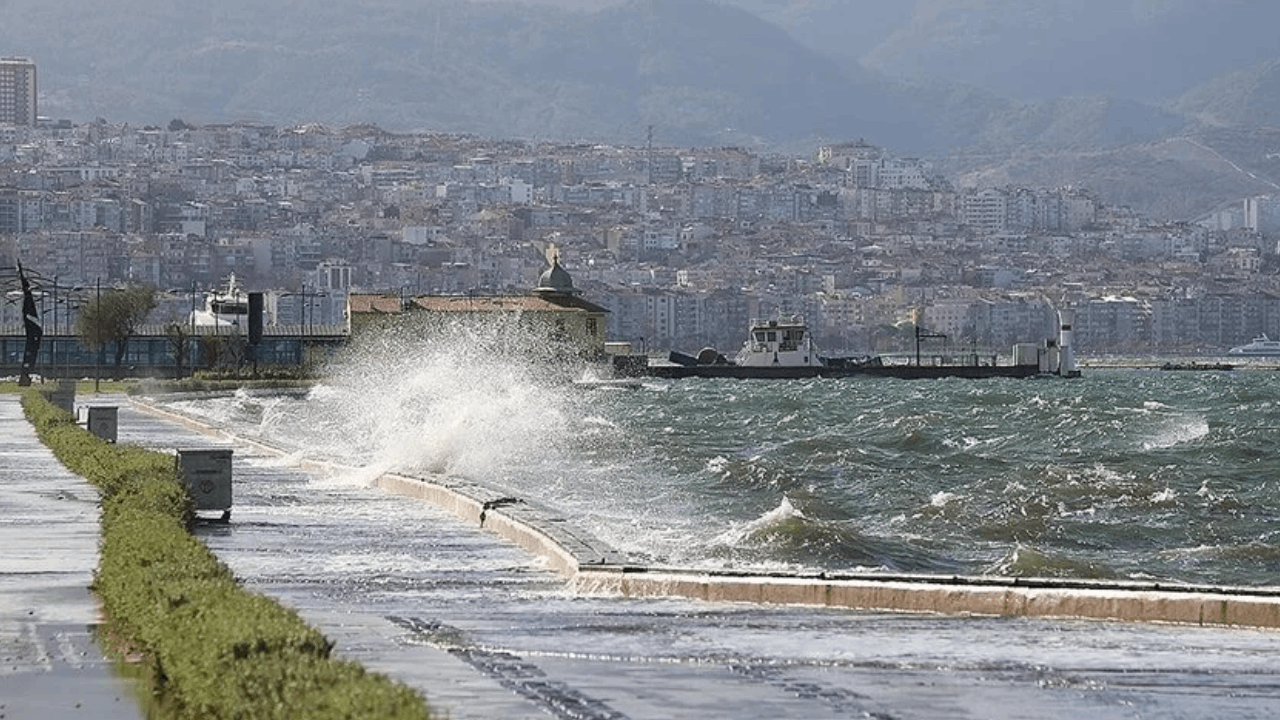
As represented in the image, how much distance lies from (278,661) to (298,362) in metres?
104

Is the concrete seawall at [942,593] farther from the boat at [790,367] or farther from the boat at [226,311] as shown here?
the boat at [226,311]

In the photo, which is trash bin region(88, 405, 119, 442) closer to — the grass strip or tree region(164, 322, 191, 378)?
the grass strip

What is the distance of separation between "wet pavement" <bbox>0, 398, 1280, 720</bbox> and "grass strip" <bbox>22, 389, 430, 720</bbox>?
610mm

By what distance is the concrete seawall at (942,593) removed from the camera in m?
13.5

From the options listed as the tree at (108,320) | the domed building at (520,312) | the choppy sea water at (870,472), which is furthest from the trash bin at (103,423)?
the domed building at (520,312)

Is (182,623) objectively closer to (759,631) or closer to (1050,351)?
(759,631)

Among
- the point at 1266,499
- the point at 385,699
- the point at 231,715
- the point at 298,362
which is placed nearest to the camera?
the point at 385,699

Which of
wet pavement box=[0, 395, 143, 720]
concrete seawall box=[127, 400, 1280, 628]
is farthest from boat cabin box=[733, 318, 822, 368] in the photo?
concrete seawall box=[127, 400, 1280, 628]

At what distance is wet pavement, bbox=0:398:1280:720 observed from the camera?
34.3 feet

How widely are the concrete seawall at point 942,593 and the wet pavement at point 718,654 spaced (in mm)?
200

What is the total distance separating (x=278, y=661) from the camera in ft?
30.4

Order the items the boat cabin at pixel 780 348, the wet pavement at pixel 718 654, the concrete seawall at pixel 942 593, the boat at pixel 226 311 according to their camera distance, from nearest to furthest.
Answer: the wet pavement at pixel 718 654
the concrete seawall at pixel 942 593
the boat cabin at pixel 780 348
the boat at pixel 226 311

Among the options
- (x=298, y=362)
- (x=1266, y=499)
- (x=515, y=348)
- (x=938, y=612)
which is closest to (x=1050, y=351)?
(x=515, y=348)

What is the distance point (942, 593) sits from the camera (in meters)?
14.1
